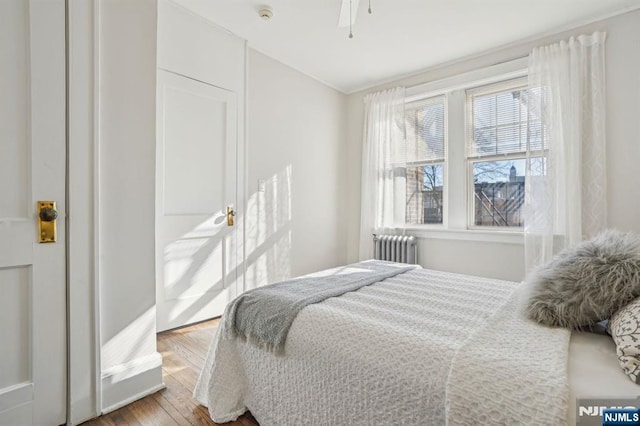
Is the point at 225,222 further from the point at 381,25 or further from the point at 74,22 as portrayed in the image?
the point at 381,25

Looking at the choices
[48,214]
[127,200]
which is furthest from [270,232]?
[48,214]

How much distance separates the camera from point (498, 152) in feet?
10.7

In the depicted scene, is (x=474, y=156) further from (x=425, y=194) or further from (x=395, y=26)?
(x=395, y=26)

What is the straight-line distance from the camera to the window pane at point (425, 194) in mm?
3676

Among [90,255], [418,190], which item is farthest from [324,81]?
[90,255]

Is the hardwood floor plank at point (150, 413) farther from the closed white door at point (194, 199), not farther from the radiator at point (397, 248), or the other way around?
the radiator at point (397, 248)

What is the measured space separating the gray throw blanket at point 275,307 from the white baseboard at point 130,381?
648 mm

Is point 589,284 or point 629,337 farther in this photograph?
point 589,284

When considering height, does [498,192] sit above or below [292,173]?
below

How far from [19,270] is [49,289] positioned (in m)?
0.14

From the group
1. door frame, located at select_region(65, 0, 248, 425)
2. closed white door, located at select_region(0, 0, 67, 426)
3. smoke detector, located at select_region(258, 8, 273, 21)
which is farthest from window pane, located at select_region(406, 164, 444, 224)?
closed white door, located at select_region(0, 0, 67, 426)

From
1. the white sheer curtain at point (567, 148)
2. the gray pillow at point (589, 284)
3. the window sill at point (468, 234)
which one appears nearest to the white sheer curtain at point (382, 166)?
the window sill at point (468, 234)

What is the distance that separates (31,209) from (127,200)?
1.30ft

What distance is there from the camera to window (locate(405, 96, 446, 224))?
3.65m
